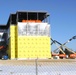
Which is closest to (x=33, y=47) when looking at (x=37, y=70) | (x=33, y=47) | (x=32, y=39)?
(x=33, y=47)

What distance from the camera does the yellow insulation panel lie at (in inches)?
3376

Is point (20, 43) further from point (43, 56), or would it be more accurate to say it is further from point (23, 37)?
point (43, 56)

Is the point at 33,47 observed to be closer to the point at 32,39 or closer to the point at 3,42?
the point at 32,39

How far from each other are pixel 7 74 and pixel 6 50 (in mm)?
92710

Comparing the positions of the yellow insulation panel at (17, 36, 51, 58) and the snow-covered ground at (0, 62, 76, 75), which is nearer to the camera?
the snow-covered ground at (0, 62, 76, 75)

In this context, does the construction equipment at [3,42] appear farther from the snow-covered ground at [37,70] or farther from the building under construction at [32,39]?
the snow-covered ground at [37,70]

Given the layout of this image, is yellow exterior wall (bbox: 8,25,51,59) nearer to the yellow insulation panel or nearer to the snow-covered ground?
the yellow insulation panel

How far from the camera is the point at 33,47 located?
86312 mm

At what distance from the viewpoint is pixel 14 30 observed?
89.1 meters

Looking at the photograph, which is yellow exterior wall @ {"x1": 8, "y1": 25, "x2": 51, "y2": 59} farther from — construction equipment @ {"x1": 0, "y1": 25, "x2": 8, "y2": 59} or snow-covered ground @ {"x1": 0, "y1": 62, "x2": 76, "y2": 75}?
snow-covered ground @ {"x1": 0, "y1": 62, "x2": 76, "y2": 75}

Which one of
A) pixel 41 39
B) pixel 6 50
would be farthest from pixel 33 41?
pixel 6 50

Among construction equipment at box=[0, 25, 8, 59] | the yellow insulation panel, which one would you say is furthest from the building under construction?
construction equipment at box=[0, 25, 8, 59]

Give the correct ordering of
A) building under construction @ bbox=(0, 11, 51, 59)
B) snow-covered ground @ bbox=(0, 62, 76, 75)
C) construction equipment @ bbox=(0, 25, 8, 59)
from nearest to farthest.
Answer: snow-covered ground @ bbox=(0, 62, 76, 75) < building under construction @ bbox=(0, 11, 51, 59) < construction equipment @ bbox=(0, 25, 8, 59)

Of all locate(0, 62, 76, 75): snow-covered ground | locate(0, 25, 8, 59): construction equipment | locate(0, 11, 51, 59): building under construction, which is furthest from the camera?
locate(0, 25, 8, 59): construction equipment
